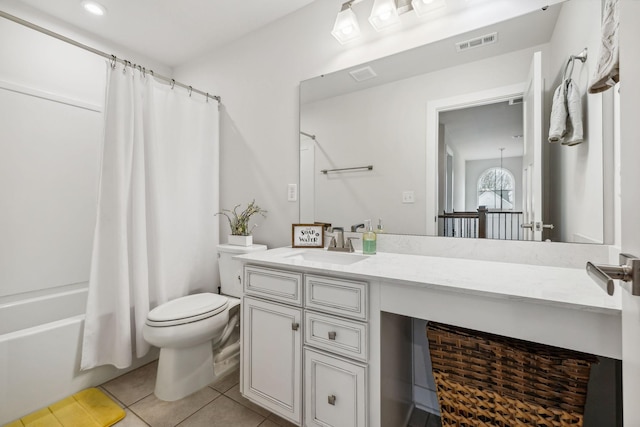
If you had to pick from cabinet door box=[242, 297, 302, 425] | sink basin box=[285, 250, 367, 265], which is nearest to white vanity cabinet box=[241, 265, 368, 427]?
cabinet door box=[242, 297, 302, 425]

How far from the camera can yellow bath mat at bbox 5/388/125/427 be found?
1438 millimetres

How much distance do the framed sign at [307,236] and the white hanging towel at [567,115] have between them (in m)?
1.25

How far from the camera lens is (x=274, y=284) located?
1393mm

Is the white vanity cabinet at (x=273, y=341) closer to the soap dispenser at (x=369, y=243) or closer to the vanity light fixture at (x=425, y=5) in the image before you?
the soap dispenser at (x=369, y=243)

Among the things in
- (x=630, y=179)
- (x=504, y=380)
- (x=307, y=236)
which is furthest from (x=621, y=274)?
(x=307, y=236)

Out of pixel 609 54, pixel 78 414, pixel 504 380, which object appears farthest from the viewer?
pixel 78 414

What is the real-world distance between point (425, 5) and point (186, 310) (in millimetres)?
2153

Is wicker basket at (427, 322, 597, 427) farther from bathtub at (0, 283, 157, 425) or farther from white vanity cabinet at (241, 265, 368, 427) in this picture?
bathtub at (0, 283, 157, 425)

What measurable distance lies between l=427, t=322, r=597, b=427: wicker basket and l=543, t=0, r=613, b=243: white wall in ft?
1.78

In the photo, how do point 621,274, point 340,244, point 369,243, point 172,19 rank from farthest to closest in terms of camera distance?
point 172,19 < point 340,244 < point 369,243 < point 621,274

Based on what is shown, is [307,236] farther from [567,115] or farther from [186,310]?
[567,115]

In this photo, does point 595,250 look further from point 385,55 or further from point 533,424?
point 385,55

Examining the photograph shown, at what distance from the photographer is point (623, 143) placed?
24.0 inches

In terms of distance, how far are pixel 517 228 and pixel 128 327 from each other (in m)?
2.25
